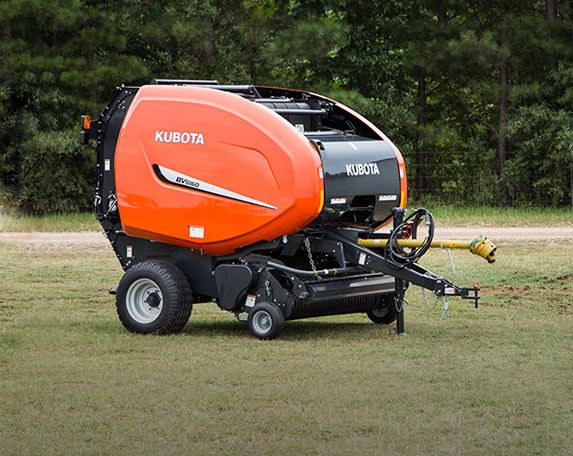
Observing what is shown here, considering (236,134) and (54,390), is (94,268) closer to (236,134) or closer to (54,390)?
(236,134)

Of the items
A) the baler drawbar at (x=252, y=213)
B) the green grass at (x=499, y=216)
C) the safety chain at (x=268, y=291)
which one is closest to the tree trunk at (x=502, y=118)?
the green grass at (x=499, y=216)

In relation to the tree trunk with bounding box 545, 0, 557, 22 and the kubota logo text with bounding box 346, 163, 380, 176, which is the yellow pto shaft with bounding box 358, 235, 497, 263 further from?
the tree trunk with bounding box 545, 0, 557, 22

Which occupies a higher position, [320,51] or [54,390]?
[320,51]

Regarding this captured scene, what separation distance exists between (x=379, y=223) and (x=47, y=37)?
2013 cm

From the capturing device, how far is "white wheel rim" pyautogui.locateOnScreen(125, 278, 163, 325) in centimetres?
1195

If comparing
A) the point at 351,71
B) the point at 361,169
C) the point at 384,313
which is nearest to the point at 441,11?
the point at 351,71

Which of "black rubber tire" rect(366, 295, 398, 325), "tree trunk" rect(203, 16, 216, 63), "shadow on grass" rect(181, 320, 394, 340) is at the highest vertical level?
"tree trunk" rect(203, 16, 216, 63)

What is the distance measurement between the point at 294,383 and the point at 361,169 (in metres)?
3.09

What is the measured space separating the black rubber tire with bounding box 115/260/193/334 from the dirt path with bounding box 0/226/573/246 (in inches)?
394

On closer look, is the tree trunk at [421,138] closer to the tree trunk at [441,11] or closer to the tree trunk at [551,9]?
the tree trunk at [441,11]

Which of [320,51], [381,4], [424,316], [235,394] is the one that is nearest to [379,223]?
[424,316]

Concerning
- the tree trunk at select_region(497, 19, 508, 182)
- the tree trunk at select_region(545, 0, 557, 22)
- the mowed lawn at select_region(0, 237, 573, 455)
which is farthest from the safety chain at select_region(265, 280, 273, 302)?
the tree trunk at select_region(545, 0, 557, 22)

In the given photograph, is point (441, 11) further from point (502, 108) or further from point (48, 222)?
point (48, 222)

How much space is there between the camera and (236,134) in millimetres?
11398
